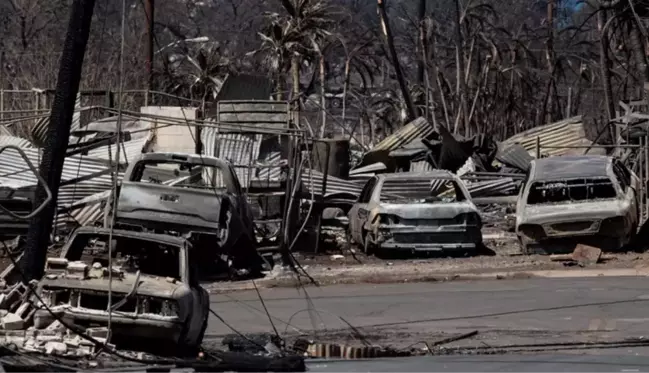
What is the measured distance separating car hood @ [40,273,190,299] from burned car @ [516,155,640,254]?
9.96m

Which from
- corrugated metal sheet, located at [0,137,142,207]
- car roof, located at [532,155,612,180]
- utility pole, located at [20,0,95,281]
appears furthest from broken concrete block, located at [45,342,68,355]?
car roof, located at [532,155,612,180]

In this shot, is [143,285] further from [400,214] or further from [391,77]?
[391,77]

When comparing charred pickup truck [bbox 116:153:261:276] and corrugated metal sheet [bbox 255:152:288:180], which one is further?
corrugated metal sheet [bbox 255:152:288:180]

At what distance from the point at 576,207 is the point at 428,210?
250 centimetres

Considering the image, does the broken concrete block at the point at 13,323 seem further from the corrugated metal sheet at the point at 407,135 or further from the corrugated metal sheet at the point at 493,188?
the corrugated metal sheet at the point at 407,135

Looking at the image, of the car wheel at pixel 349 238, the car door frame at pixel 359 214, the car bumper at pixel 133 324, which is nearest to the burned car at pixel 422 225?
the car door frame at pixel 359 214

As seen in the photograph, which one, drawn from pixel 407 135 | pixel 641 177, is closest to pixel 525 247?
pixel 641 177

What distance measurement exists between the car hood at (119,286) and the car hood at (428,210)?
915 centimetres

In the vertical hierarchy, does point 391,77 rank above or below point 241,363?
above

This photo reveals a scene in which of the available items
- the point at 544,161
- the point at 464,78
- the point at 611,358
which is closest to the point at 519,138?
the point at 464,78

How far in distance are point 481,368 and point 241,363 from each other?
2088mm

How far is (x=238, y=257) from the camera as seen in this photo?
1859cm

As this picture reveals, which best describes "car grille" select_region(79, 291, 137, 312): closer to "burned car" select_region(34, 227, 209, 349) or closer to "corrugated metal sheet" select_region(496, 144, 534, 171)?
"burned car" select_region(34, 227, 209, 349)

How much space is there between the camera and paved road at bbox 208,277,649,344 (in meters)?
12.4
